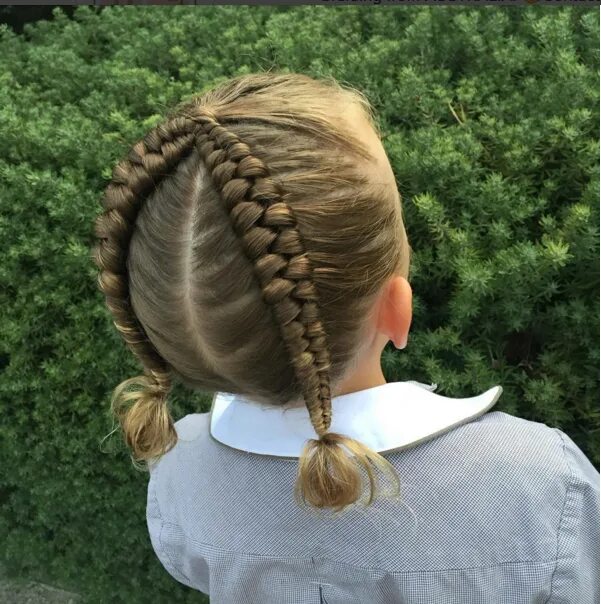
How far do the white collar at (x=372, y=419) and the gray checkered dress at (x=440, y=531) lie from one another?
0.02 metres

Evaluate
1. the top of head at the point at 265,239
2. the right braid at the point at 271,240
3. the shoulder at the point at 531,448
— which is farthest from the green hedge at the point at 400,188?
the right braid at the point at 271,240

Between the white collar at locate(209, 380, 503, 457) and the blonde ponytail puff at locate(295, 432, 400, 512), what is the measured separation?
9cm

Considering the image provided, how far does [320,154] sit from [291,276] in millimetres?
199

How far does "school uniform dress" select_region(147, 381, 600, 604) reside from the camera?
1.17m

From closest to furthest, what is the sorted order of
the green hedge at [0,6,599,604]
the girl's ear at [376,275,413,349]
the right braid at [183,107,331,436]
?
1. the right braid at [183,107,331,436]
2. the girl's ear at [376,275,413,349]
3. the green hedge at [0,6,599,604]

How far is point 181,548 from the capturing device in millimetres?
1418

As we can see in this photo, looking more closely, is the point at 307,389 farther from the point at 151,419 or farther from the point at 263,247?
the point at 151,419

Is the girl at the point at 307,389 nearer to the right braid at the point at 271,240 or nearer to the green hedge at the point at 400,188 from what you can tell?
the right braid at the point at 271,240

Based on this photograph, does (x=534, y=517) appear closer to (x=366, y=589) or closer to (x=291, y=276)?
(x=366, y=589)

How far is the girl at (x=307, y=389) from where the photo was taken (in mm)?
1027

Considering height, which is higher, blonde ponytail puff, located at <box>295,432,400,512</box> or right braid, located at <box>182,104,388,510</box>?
right braid, located at <box>182,104,388,510</box>

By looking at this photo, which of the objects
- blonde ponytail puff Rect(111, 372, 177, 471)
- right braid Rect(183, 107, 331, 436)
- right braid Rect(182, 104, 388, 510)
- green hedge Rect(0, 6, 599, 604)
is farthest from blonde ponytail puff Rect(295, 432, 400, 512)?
green hedge Rect(0, 6, 599, 604)

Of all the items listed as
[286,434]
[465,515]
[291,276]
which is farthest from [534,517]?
[291,276]

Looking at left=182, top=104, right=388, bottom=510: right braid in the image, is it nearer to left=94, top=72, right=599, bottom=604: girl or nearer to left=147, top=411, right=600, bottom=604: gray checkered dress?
left=94, top=72, right=599, bottom=604: girl
